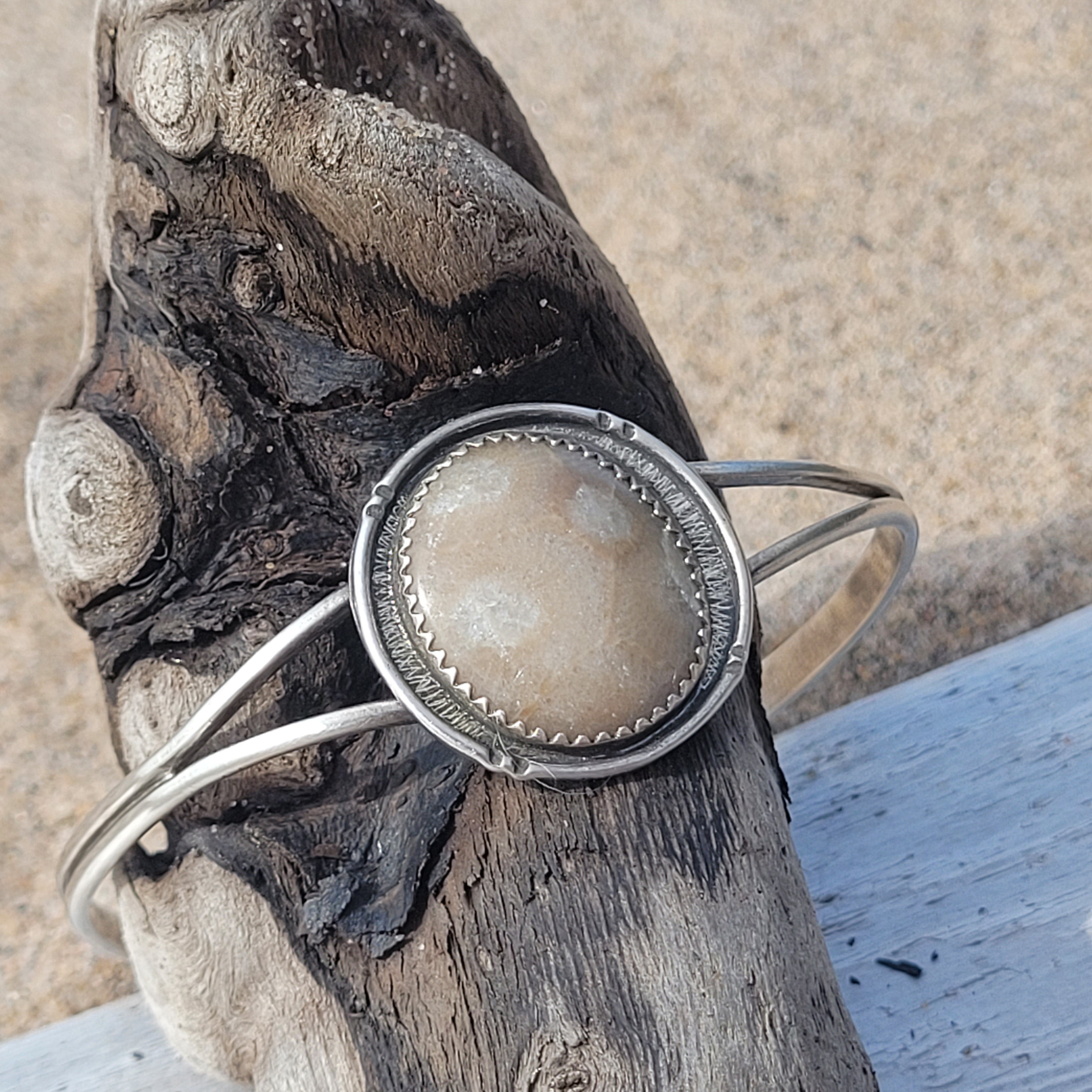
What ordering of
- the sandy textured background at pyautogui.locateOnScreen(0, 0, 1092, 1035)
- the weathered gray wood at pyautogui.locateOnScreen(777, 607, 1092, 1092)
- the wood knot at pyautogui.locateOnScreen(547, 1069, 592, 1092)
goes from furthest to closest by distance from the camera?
the sandy textured background at pyautogui.locateOnScreen(0, 0, 1092, 1035)
the weathered gray wood at pyautogui.locateOnScreen(777, 607, 1092, 1092)
the wood knot at pyautogui.locateOnScreen(547, 1069, 592, 1092)

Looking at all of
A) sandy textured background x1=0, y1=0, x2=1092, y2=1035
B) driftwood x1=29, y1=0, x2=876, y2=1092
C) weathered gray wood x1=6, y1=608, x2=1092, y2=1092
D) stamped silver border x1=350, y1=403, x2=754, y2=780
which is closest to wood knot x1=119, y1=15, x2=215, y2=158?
driftwood x1=29, y1=0, x2=876, y2=1092

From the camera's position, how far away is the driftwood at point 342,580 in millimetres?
714

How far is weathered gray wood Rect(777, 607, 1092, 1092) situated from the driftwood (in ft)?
0.74

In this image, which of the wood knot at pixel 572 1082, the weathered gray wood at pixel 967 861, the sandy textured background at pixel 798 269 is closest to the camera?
the wood knot at pixel 572 1082

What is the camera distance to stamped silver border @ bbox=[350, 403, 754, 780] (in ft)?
2.33

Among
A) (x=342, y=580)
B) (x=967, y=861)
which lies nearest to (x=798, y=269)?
(x=967, y=861)

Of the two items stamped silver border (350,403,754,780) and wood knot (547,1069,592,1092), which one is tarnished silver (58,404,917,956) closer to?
stamped silver border (350,403,754,780)

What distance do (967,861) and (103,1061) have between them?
0.84 meters

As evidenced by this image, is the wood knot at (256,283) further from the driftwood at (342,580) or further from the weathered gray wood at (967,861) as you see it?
the weathered gray wood at (967,861)

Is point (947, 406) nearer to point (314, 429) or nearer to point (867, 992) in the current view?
point (867, 992)

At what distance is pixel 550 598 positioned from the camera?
0.70 m

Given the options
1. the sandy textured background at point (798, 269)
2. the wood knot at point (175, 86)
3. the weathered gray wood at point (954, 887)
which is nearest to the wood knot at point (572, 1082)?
the weathered gray wood at point (954, 887)

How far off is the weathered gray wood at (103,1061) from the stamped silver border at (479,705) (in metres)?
0.45

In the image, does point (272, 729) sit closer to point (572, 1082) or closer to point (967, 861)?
point (572, 1082)
